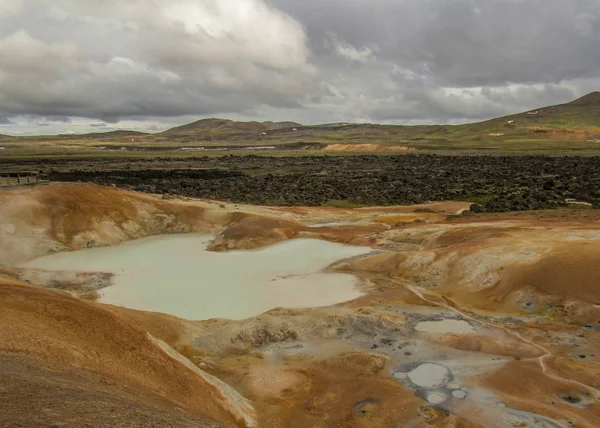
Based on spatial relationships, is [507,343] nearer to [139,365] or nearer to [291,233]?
[139,365]

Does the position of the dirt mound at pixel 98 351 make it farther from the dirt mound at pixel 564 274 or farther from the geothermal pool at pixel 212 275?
the dirt mound at pixel 564 274

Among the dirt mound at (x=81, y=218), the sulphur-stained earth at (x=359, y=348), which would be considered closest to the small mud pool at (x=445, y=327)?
the sulphur-stained earth at (x=359, y=348)

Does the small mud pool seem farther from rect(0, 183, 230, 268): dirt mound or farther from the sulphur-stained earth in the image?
rect(0, 183, 230, 268): dirt mound

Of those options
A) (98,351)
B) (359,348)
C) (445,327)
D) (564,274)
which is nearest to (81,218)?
(359,348)

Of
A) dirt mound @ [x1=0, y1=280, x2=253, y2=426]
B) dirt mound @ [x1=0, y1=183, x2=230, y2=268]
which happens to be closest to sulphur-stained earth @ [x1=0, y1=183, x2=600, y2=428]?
dirt mound @ [x1=0, y1=280, x2=253, y2=426]

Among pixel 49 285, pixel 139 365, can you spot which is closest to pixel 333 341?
pixel 139 365

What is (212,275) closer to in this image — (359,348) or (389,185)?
(359,348)
